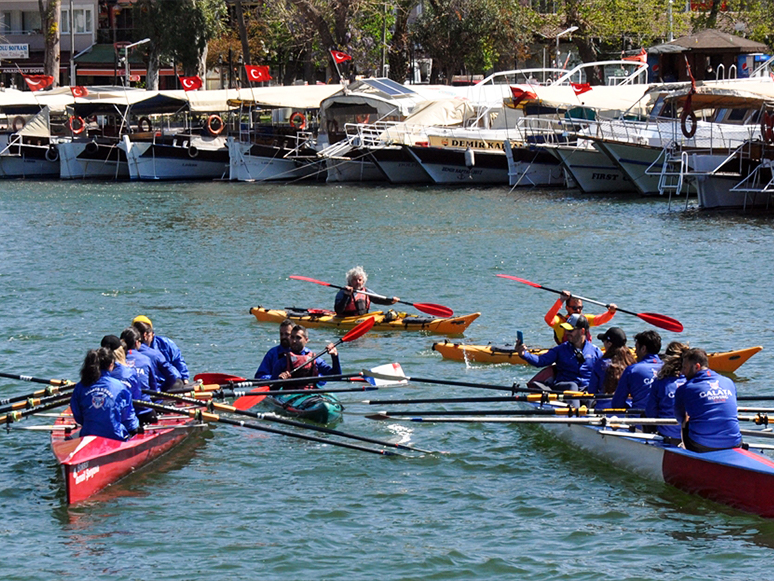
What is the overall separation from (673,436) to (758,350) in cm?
550

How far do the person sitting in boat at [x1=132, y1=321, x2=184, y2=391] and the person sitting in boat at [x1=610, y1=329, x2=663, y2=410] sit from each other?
5.35 metres

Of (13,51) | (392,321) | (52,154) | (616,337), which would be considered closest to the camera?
(616,337)

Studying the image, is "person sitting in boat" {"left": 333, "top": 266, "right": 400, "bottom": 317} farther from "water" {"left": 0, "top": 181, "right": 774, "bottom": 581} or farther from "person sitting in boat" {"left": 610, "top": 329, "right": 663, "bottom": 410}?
"person sitting in boat" {"left": 610, "top": 329, "right": 663, "bottom": 410}

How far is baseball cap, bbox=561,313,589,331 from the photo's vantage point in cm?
1381

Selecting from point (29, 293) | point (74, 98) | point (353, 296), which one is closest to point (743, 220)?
point (353, 296)

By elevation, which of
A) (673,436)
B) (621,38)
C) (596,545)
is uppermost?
(621,38)

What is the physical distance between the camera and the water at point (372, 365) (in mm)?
10648

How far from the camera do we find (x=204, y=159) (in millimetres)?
54250

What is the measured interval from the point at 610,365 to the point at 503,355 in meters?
4.75

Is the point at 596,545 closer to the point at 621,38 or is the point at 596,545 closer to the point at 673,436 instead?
the point at 673,436

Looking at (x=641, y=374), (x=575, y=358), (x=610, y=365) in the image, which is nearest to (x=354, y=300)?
(x=575, y=358)

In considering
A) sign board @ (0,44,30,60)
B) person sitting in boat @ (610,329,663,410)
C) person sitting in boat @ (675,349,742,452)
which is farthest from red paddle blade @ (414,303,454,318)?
sign board @ (0,44,30,60)

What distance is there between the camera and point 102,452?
11.6 m

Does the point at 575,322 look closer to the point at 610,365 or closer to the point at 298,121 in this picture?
the point at 610,365
